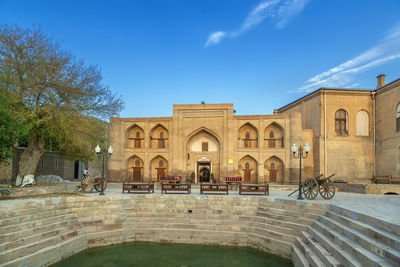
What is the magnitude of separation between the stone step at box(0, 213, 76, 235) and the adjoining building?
14.7m

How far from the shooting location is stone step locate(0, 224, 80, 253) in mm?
7203

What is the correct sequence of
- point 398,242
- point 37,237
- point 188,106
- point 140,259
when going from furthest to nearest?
point 188,106 < point 140,259 < point 37,237 < point 398,242

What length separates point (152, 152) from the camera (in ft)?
82.4

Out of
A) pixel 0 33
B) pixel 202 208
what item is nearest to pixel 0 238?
pixel 202 208

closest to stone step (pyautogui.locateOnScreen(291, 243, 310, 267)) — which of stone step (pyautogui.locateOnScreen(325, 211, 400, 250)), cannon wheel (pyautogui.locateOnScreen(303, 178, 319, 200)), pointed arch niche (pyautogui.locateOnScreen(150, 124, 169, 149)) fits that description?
stone step (pyautogui.locateOnScreen(325, 211, 400, 250))

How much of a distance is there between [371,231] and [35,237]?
902 cm

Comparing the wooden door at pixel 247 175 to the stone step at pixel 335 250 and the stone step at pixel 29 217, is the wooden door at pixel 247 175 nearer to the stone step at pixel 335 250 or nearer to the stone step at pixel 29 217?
the stone step at pixel 335 250

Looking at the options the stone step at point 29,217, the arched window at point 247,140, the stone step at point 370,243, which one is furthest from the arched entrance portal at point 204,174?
the stone step at point 370,243

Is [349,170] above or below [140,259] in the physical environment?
above

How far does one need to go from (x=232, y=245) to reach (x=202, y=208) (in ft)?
6.77

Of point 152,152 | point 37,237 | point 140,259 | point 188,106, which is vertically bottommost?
point 140,259

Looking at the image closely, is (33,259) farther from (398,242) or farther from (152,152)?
(152,152)

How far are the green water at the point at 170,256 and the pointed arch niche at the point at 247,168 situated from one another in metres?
15.0

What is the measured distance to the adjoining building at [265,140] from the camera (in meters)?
23.0
